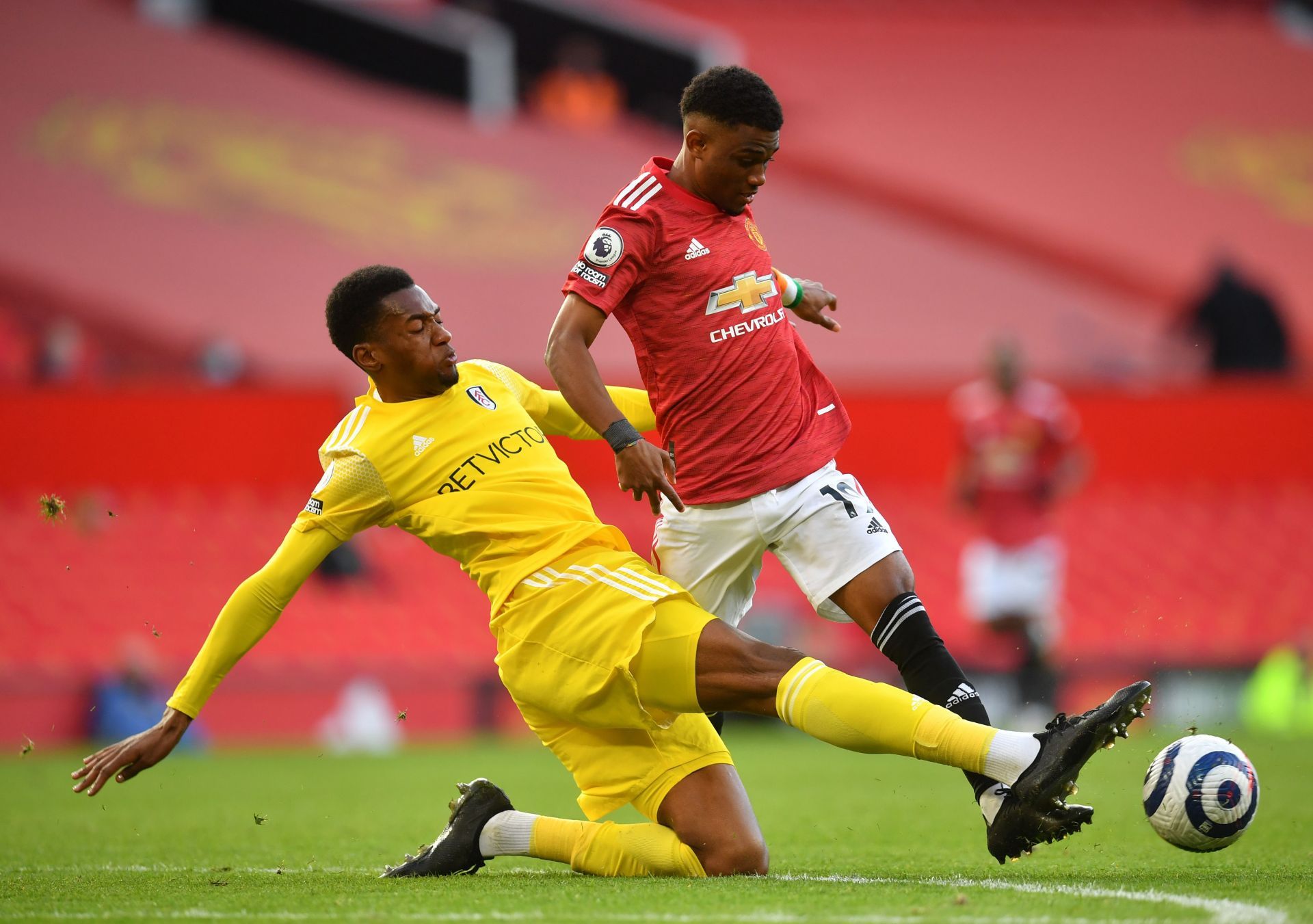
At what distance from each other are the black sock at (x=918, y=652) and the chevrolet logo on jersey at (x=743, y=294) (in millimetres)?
991

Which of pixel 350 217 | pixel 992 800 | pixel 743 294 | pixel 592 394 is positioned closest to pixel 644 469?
pixel 592 394

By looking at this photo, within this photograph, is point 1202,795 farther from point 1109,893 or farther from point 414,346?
point 414,346

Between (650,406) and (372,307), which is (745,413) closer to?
(650,406)

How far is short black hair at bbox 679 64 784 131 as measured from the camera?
455cm

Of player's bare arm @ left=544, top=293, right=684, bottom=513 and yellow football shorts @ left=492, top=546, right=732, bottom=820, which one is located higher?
player's bare arm @ left=544, top=293, right=684, bottom=513

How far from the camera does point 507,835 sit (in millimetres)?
4715

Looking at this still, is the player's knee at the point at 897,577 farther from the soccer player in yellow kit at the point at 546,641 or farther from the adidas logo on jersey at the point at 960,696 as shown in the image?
the soccer player in yellow kit at the point at 546,641

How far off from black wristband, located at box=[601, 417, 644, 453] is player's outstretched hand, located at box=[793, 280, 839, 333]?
955mm

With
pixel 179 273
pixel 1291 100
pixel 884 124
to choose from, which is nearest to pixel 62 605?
pixel 179 273

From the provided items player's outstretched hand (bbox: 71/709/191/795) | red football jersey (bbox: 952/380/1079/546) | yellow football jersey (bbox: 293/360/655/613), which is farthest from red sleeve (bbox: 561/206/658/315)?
red football jersey (bbox: 952/380/1079/546)

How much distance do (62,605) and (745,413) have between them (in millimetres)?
10305

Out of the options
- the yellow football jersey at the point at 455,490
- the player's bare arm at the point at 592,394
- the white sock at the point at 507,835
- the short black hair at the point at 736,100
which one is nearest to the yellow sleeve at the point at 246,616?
the yellow football jersey at the point at 455,490

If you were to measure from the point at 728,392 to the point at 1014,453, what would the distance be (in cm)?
639

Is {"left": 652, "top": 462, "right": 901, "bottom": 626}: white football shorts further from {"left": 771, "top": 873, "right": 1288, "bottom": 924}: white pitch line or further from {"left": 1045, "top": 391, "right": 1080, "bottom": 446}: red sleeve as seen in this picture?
{"left": 1045, "top": 391, "right": 1080, "bottom": 446}: red sleeve
